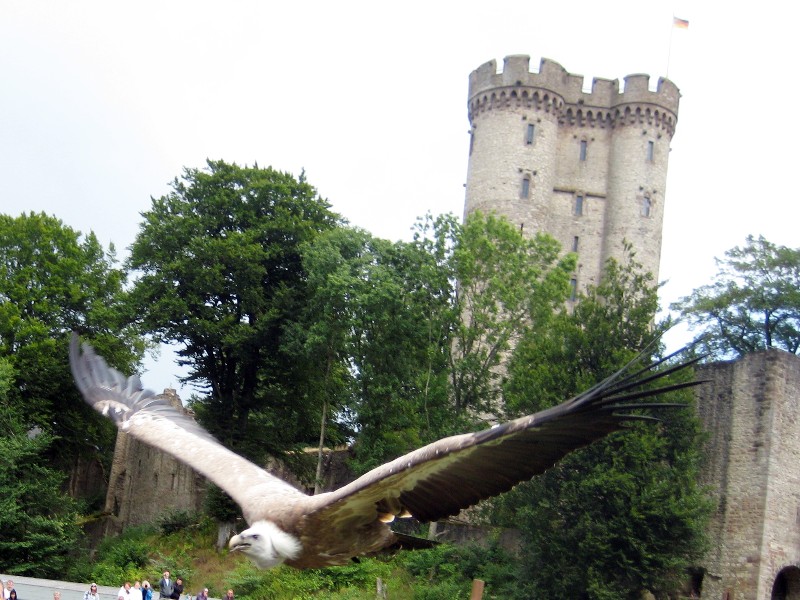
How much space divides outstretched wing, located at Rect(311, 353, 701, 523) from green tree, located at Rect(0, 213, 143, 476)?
89.9 ft

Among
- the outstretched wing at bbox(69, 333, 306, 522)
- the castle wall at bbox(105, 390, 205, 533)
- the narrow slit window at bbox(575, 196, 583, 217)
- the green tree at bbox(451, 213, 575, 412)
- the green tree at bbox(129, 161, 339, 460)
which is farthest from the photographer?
the narrow slit window at bbox(575, 196, 583, 217)

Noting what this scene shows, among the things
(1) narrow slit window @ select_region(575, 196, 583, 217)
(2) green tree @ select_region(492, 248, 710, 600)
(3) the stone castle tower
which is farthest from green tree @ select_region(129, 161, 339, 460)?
(1) narrow slit window @ select_region(575, 196, 583, 217)

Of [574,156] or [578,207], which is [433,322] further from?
[574,156]

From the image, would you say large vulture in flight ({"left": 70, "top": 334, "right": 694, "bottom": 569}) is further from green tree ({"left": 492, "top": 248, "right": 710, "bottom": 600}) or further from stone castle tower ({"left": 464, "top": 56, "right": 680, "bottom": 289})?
stone castle tower ({"left": 464, "top": 56, "right": 680, "bottom": 289})

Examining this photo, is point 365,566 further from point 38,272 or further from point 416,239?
point 38,272

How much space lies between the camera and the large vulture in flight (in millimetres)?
8461

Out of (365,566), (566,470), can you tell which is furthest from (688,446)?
(365,566)

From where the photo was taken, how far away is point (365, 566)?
28.9 meters

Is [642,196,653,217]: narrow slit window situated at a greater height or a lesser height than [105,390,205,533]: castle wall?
greater

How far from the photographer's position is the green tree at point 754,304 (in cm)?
3994

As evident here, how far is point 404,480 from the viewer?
9.27 m

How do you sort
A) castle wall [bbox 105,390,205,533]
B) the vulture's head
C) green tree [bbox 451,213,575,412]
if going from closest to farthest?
the vulture's head, green tree [bbox 451,213,575,412], castle wall [bbox 105,390,205,533]

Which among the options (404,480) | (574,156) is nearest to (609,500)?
(404,480)

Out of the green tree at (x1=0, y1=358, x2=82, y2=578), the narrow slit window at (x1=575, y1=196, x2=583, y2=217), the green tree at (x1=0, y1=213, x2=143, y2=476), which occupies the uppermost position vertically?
the narrow slit window at (x1=575, y1=196, x2=583, y2=217)
